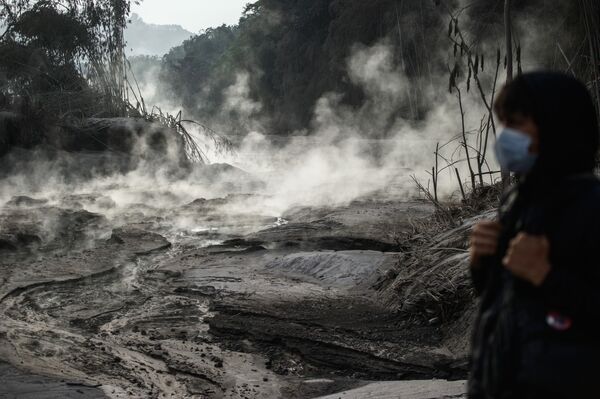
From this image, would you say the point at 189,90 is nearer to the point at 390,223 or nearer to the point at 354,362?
the point at 390,223

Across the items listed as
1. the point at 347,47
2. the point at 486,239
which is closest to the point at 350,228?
the point at 486,239

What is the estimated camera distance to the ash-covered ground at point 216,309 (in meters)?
3.61

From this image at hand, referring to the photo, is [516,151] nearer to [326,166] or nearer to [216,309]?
[216,309]

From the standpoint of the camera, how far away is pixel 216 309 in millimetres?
5125

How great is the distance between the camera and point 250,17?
36.7m

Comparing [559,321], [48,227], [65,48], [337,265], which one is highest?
[65,48]

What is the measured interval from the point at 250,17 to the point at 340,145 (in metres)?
18.2

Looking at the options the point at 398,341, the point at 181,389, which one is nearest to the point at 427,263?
the point at 398,341

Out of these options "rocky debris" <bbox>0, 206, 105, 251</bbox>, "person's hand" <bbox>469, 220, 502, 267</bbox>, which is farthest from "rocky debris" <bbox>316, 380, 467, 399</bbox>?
"rocky debris" <bbox>0, 206, 105, 251</bbox>

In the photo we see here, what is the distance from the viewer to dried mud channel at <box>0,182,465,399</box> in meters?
3.65

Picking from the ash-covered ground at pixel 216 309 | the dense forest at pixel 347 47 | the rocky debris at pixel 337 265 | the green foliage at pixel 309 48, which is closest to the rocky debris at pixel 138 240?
the ash-covered ground at pixel 216 309

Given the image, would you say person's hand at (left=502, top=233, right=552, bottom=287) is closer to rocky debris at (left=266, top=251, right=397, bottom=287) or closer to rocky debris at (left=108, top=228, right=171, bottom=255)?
rocky debris at (left=266, top=251, right=397, bottom=287)

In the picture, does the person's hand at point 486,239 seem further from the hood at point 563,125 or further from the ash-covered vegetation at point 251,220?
the ash-covered vegetation at point 251,220

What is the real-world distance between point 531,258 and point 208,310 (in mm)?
4217
